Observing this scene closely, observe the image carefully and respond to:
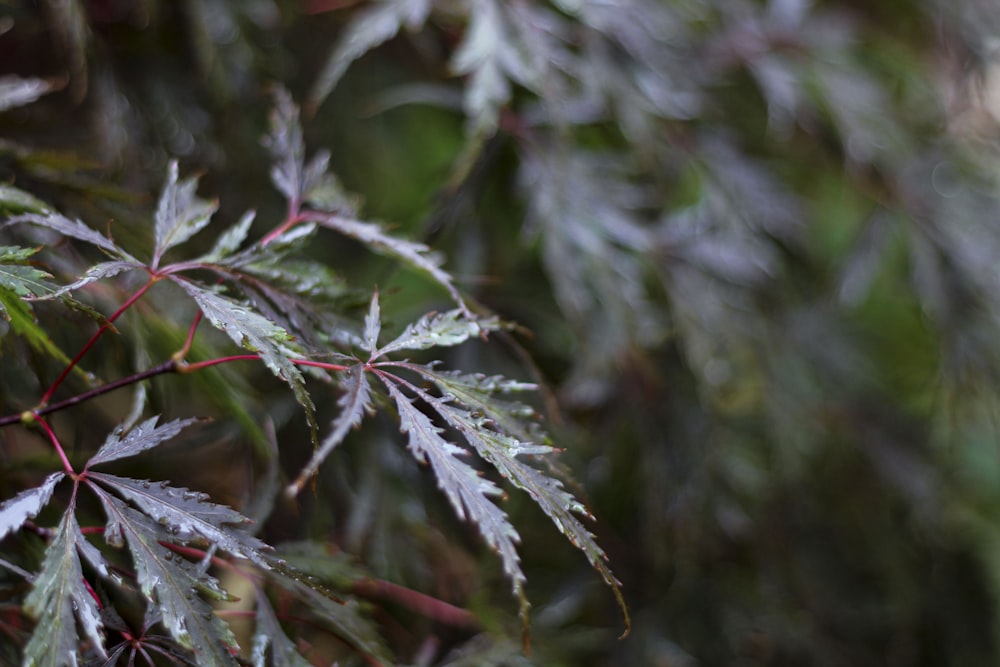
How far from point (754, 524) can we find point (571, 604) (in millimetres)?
263

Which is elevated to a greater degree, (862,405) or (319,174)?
(319,174)

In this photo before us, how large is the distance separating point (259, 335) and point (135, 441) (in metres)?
0.09

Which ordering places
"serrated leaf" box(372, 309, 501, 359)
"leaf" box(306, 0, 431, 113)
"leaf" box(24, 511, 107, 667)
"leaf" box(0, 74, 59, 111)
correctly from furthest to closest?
"leaf" box(306, 0, 431, 113) → "leaf" box(0, 74, 59, 111) → "serrated leaf" box(372, 309, 501, 359) → "leaf" box(24, 511, 107, 667)

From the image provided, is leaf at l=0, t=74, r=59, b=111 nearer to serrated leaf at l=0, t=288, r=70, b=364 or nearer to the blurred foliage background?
the blurred foliage background

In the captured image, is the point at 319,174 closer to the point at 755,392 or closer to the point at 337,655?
the point at 337,655

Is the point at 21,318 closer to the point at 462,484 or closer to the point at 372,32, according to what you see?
the point at 462,484

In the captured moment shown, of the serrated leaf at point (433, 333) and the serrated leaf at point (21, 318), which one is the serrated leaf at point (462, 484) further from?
the serrated leaf at point (21, 318)

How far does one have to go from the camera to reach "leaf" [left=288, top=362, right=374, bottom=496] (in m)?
0.39

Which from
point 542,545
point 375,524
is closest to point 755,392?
point 542,545

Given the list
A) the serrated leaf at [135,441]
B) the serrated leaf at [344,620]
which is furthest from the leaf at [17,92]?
the serrated leaf at [344,620]

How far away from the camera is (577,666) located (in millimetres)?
842

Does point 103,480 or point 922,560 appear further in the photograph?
point 922,560

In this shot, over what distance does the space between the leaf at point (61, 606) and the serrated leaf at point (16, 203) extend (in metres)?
0.23

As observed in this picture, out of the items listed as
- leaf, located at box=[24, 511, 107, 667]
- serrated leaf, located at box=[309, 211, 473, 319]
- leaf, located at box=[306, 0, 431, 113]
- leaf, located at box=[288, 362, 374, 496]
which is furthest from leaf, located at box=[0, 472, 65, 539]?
leaf, located at box=[306, 0, 431, 113]
